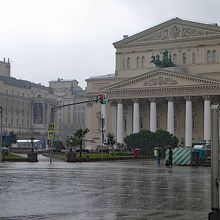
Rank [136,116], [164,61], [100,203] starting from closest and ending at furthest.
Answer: [100,203]
[164,61]
[136,116]

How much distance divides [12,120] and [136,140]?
10096 centimetres

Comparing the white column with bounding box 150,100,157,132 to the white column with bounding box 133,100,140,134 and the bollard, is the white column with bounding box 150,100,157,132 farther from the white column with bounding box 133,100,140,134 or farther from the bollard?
the bollard

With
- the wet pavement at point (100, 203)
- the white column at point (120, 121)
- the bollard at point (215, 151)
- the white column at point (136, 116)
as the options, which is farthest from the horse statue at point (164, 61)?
the bollard at point (215, 151)

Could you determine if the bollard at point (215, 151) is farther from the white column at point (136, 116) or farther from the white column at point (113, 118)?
the white column at point (113, 118)

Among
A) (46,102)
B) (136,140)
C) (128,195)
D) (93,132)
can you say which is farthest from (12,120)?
(128,195)

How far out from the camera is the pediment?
108750 mm

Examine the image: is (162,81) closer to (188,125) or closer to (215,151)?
(188,125)

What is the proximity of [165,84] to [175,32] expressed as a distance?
14.3m

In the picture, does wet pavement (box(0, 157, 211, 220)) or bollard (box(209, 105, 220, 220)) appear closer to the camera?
bollard (box(209, 105, 220, 220))

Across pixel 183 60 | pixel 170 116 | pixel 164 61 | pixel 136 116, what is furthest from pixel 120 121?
pixel 183 60

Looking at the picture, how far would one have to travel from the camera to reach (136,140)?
297 ft

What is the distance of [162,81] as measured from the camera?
10506 cm

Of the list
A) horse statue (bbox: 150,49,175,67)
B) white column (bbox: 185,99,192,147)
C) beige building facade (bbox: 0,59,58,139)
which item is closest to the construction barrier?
white column (bbox: 185,99,192,147)

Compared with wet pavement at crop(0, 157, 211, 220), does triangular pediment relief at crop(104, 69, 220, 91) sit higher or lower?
higher
